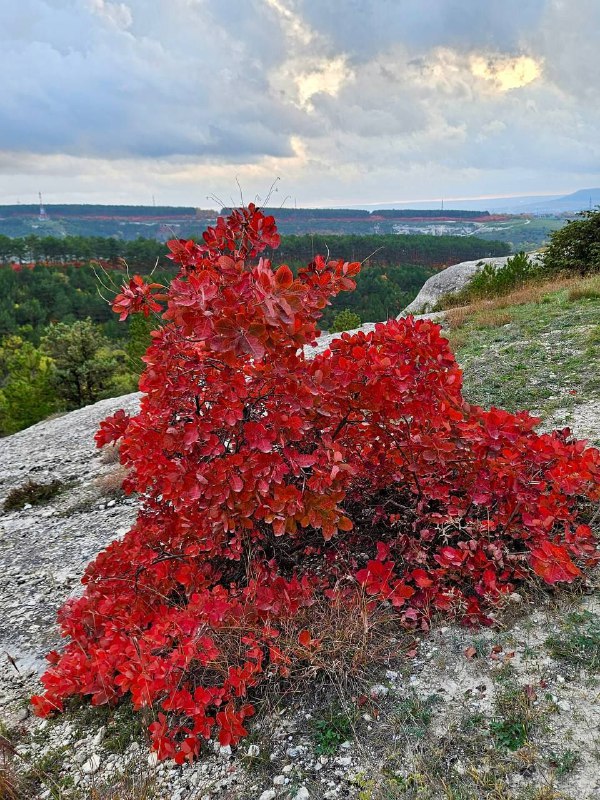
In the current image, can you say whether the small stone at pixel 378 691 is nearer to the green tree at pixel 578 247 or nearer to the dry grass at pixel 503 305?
the dry grass at pixel 503 305

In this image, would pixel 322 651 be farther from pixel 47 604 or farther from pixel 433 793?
pixel 47 604

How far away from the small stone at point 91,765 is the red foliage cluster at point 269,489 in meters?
0.33

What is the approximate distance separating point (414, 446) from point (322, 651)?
4.37 ft

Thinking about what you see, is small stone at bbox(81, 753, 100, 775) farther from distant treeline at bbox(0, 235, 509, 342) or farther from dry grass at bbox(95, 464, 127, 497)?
distant treeline at bbox(0, 235, 509, 342)

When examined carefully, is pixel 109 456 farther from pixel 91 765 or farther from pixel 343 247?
pixel 343 247

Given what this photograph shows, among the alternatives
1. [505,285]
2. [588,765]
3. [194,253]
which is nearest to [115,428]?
[194,253]

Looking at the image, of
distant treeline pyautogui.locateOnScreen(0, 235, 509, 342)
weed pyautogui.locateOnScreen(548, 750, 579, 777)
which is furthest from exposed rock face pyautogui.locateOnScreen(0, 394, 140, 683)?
distant treeline pyautogui.locateOnScreen(0, 235, 509, 342)

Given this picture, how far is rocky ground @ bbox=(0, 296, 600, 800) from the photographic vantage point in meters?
2.21

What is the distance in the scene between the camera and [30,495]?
7.75 metres

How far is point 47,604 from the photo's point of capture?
16.1 ft

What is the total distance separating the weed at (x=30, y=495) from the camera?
764 cm

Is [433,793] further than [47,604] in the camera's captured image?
No

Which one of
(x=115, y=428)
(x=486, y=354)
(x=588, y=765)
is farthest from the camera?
(x=486, y=354)

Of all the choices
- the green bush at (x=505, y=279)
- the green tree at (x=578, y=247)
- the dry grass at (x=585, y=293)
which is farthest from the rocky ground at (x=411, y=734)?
the green tree at (x=578, y=247)
